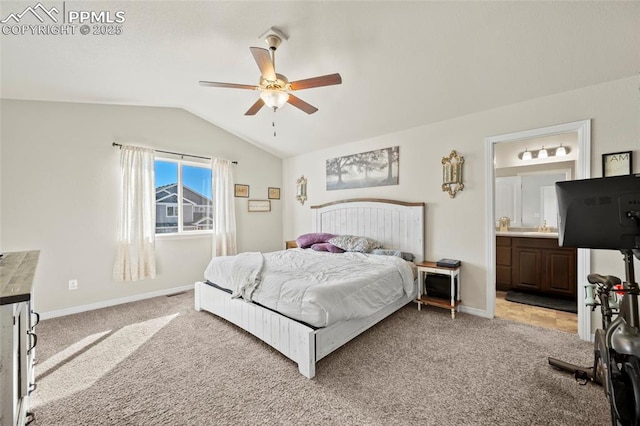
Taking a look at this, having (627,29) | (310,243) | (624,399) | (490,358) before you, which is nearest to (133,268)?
(310,243)

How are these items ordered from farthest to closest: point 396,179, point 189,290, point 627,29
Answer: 1. point 189,290
2. point 396,179
3. point 627,29

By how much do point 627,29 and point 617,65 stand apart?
0.42 meters

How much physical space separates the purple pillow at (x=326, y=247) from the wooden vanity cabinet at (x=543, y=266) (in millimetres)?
2744

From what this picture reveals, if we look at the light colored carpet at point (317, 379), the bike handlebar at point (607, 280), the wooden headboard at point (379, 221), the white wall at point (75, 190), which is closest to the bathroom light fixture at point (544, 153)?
the wooden headboard at point (379, 221)

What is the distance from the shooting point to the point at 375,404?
5.52 feet

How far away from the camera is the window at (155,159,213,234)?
13.6 ft

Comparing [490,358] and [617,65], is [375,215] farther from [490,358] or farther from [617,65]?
[617,65]

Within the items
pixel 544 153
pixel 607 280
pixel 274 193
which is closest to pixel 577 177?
pixel 544 153

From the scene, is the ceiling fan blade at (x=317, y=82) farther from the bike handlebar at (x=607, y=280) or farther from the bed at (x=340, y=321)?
the bike handlebar at (x=607, y=280)

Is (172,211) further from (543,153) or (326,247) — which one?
(543,153)

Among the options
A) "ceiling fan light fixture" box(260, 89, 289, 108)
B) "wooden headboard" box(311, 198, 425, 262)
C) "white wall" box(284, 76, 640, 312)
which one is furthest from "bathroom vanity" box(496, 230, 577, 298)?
"ceiling fan light fixture" box(260, 89, 289, 108)

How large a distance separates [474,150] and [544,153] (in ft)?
6.51

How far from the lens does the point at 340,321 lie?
2.20 m

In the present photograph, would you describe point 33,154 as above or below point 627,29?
below
